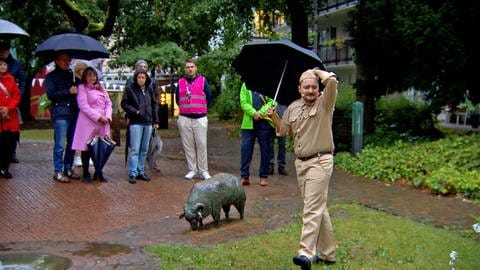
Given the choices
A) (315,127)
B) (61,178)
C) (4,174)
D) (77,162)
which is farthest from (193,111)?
(315,127)

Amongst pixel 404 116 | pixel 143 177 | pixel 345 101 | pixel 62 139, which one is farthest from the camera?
pixel 345 101

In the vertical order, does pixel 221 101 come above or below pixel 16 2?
below

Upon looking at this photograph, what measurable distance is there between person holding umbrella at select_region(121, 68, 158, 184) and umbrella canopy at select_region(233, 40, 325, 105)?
361 cm

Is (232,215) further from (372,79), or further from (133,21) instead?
(133,21)

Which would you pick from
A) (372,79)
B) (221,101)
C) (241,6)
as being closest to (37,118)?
(221,101)

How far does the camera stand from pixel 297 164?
18.6 feet

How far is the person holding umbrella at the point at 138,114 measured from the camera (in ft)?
32.8

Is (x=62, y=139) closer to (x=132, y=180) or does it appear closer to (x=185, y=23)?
(x=132, y=180)

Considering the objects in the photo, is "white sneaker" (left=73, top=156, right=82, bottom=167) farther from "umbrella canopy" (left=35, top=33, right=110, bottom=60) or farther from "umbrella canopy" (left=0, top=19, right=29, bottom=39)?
"umbrella canopy" (left=0, top=19, right=29, bottom=39)

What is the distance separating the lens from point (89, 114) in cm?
955

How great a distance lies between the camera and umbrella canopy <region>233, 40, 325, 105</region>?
6.04m

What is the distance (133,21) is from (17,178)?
35.9ft

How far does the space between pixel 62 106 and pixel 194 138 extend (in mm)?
2218

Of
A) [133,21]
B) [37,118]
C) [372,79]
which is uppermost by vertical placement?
[133,21]
